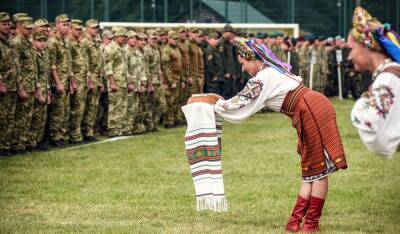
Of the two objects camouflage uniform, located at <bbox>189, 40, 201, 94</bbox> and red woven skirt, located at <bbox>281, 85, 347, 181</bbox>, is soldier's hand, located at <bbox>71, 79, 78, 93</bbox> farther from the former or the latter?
red woven skirt, located at <bbox>281, 85, 347, 181</bbox>

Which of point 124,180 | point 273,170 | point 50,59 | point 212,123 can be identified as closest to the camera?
point 212,123

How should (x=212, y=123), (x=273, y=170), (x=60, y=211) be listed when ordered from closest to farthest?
(x=212, y=123)
(x=60, y=211)
(x=273, y=170)

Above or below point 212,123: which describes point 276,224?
below

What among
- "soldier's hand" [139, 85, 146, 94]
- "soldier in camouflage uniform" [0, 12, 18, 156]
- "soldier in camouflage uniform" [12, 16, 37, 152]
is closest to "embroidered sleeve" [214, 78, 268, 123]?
"soldier in camouflage uniform" [0, 12, 18, 156]

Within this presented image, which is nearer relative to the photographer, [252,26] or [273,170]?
[273,170]

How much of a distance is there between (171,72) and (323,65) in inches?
671

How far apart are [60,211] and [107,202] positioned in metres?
0.83

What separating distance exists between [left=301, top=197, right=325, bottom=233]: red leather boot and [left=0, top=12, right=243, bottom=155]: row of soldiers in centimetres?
799

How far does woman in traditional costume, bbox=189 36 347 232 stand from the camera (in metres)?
10.6

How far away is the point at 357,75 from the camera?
145 feet

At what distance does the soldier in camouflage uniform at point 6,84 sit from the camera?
58.3 feet

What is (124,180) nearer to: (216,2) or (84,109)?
(84,109)

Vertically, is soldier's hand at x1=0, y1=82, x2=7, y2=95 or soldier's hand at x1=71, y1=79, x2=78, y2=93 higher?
soldier's hand at x1=0, y1=82, x2=7, y2=95

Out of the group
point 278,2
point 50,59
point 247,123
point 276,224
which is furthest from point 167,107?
point 278,2
